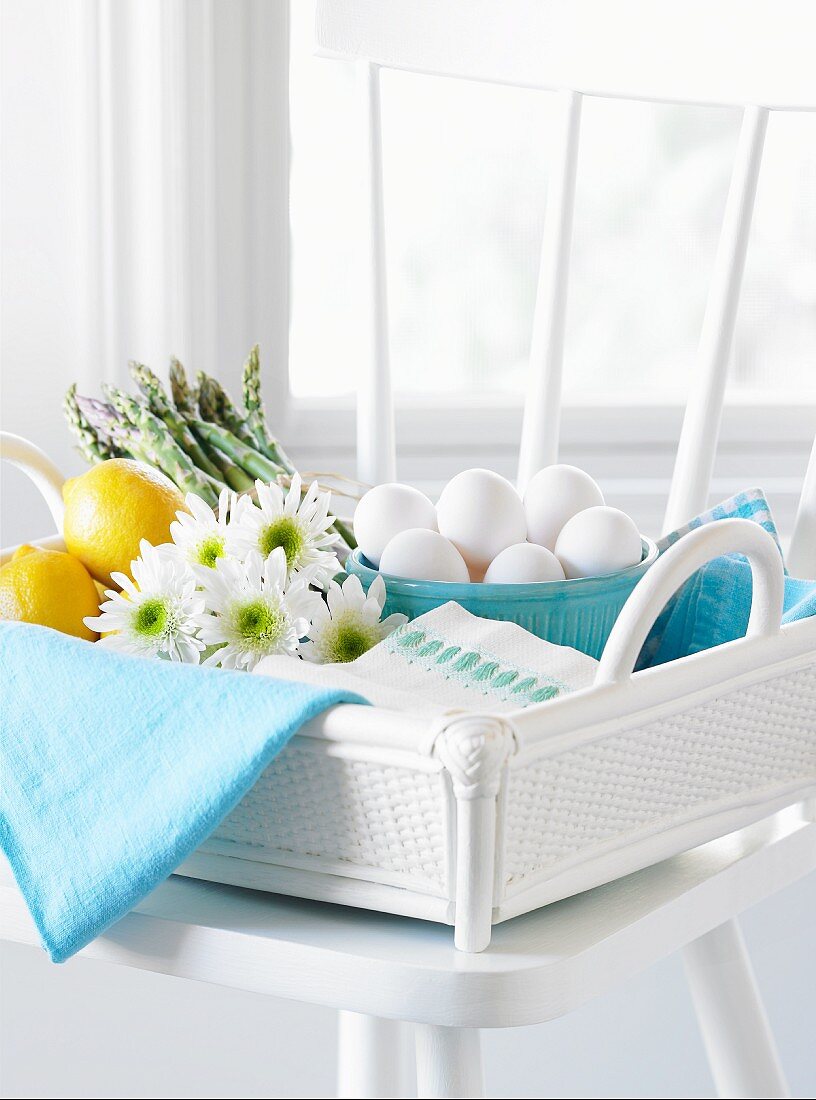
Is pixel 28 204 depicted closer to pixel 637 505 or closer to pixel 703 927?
pixel 637 505

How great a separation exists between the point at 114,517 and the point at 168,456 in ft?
0.44

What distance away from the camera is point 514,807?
0.46 meters

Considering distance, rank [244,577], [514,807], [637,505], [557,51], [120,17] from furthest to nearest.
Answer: [637,505], [120,17], [557,51], [244,577], [514,807]

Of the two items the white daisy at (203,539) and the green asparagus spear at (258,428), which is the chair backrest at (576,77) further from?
the white daisy at (203,539)

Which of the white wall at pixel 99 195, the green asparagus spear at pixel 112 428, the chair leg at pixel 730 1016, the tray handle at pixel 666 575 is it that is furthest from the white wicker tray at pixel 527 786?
the white wall at pixel 99 195

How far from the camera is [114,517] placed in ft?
2.19

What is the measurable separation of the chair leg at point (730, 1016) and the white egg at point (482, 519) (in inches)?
10.9

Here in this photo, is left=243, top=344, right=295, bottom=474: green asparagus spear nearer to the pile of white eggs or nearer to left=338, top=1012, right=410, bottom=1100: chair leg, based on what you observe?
the pile of white eggs

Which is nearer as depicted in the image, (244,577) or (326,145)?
(244,577)

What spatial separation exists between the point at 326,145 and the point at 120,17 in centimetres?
26

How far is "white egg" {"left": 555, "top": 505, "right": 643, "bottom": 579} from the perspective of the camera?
66cm

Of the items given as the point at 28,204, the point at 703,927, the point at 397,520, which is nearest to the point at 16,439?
the point at 397,520

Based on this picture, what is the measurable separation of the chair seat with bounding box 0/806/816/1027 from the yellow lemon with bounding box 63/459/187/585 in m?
0.17

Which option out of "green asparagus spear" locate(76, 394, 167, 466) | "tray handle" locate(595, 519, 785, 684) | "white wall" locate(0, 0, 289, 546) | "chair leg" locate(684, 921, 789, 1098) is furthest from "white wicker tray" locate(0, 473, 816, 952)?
"white wall" locate(0, 0, 289, 546)
